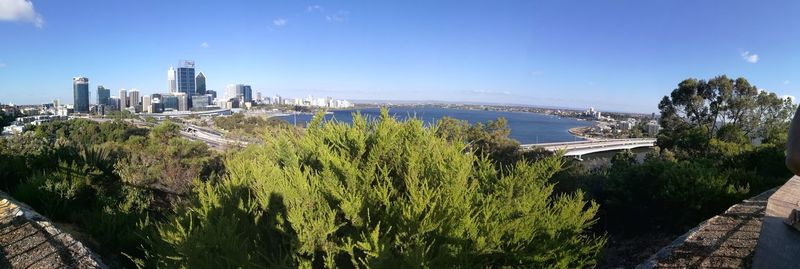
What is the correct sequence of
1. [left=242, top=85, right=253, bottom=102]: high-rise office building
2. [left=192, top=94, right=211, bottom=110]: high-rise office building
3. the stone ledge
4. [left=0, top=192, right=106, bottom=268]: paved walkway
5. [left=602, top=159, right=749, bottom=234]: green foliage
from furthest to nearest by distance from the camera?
[left=242, top=85, right=253, bottom=102]: high-rise office building
[left=192, top=94, right=211, bottom=110]: high-rise office building
[left=602, top=159, right=749, bottom=234]: green foliage
[left=0, top=192, right=106, bottom=268]: paved walkway
the stone ledge

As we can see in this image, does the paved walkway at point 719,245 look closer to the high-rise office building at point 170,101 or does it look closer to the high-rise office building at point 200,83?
the high-rise office building at point 170,101

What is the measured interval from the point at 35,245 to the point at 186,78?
13183 cm

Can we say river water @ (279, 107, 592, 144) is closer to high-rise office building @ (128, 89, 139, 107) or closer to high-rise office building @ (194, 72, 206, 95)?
high-rise office building @ (128, 89, 139, 107)

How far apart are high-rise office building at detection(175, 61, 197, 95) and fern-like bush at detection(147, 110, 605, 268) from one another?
430 ft

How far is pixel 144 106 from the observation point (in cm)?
8731

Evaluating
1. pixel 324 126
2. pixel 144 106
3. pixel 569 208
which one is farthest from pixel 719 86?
pixel 144 106

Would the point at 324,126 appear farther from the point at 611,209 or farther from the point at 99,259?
the point at 611,209

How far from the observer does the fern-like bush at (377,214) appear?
3.27 m

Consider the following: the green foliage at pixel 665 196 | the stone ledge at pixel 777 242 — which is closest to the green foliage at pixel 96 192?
the stone ledge at pixel 777 242

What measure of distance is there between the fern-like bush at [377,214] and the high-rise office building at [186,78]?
430 ft

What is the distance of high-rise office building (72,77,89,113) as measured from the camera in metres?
73.6

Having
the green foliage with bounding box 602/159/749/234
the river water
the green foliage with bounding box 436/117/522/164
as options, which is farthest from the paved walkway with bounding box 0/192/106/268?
the green foliage with bounding box 436/117/522/164

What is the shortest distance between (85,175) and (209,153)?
14768 mm

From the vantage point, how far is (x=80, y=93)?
75062 mm
